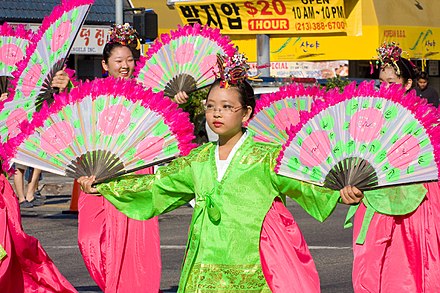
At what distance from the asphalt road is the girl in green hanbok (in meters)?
3.27

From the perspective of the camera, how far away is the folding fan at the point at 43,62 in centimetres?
848

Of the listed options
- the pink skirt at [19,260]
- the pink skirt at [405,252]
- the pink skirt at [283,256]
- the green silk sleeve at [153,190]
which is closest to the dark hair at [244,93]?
the green silk sleeve at [153,190]

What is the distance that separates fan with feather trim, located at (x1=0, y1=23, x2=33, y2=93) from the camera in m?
9.59

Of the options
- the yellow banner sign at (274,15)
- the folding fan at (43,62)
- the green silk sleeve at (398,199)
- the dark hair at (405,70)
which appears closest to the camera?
the green silk sleeve at (398,199)

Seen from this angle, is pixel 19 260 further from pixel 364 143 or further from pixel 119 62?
pixel 364 143

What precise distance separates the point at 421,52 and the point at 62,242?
51.1ft

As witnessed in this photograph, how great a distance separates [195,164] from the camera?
21.1 feet

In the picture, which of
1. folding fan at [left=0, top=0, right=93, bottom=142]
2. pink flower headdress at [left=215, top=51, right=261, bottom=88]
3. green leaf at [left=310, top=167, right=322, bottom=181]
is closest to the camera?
green leaf at [left=310, top=167, right=322, bottom=181]

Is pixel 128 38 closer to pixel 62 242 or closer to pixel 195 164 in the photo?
pixel 195 164

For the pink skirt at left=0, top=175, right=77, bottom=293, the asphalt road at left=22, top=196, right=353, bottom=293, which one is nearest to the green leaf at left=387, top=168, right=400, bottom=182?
the pink skirt at left=0, top=175, right=77, bottom=293

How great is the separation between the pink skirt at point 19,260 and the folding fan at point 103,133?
1.06m

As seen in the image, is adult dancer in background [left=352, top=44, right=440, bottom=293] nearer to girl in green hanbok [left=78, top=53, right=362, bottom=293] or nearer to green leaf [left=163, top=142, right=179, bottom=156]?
girl in green hanbok [left=78, top=53, right=362, bottom=293]

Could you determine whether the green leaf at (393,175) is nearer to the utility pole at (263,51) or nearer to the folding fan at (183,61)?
the folding fan at (183,61)

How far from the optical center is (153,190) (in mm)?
6555
